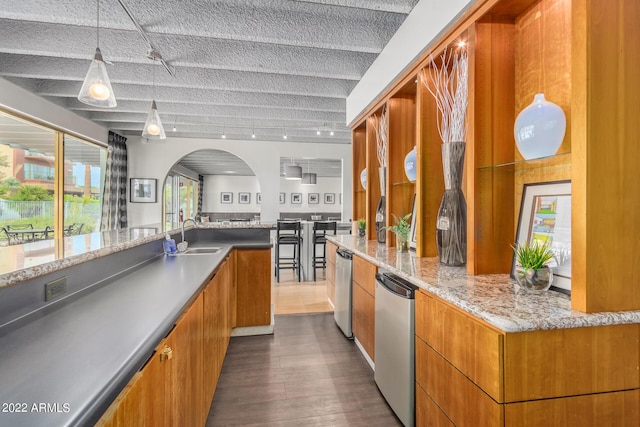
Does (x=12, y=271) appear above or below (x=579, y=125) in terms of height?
below

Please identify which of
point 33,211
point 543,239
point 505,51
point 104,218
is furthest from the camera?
point 104,218

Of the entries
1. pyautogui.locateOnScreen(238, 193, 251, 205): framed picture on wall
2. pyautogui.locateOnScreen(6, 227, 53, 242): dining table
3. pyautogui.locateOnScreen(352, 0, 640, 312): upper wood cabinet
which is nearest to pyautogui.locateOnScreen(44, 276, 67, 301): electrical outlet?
pyautogui.locateOnScreen(352, 0, 640, 312): upper wood cabinet

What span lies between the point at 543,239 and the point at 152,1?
2892 millimetres

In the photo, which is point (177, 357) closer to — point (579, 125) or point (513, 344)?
point (513, 344)

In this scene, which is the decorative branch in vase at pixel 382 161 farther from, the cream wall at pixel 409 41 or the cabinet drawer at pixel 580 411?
the cabinet drawer at pixel 580 411

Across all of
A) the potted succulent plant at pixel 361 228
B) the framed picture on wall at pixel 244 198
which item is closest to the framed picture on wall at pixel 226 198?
the framed picture on wall at pixel 244 198

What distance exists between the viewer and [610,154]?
45.6 inches

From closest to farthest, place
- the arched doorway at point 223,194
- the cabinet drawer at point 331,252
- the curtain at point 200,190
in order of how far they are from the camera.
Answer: the cabinet drawer at point 331,252 < the arched doorway at point 223,194 < the curtain at point 200,190

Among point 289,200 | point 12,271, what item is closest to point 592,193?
point 12,271

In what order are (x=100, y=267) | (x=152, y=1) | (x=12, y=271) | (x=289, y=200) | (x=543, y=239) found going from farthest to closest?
1. (x=289, y=200)
2. (x=152, y=1)
3. (x=100, y=267)
4. (x=543, y=239)
5. (x=12, y=271)

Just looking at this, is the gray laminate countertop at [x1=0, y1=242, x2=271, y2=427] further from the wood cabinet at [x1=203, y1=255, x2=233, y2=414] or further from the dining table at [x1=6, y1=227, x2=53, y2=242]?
the dining table at [x1=6, y1=227, x2=53, y2=242]

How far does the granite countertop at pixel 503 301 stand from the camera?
Answer: 108cm

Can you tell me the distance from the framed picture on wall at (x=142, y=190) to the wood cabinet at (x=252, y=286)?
12.8 feet

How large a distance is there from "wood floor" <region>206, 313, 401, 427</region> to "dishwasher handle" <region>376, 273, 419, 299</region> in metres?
0.79
